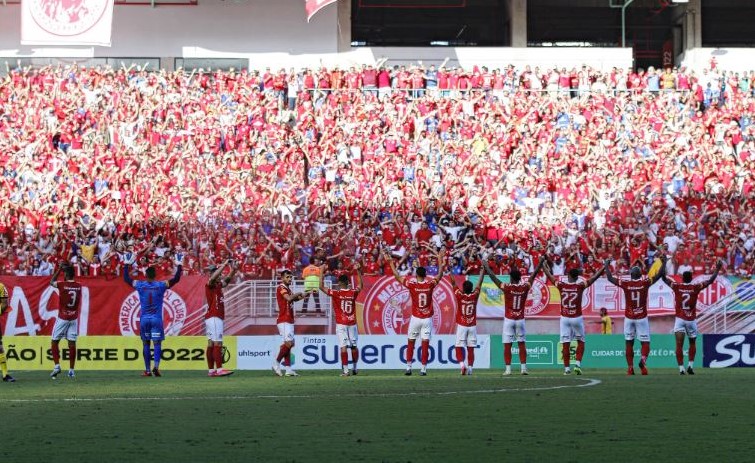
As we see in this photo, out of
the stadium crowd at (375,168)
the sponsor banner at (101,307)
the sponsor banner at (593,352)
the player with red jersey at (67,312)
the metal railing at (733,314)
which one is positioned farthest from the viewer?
the stadium crowd at (375,168)

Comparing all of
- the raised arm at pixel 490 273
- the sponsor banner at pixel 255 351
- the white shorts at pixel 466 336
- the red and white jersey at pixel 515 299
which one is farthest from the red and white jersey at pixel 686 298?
the sponsor banner at pixel 255 351

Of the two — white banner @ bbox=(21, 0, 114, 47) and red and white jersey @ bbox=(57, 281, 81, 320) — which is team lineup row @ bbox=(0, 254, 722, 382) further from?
white banner @ bbox=(21, 0, 114, 47)

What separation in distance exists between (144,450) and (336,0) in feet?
120

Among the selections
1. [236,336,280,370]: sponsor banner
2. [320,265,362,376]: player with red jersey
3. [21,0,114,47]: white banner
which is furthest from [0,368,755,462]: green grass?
[21,0,114,47]: white banner

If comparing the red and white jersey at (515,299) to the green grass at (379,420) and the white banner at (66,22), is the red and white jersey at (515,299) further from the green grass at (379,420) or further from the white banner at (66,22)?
the white banner at (66,22)

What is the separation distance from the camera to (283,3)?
4791 centimetres

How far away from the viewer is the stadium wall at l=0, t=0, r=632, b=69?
4709cm

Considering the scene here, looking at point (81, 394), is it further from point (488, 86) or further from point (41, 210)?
point (488, 86)

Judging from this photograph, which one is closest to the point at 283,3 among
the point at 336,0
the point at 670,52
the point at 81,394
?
the point at 336,0

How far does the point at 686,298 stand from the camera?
25.5 meters

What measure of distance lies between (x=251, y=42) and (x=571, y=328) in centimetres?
2555

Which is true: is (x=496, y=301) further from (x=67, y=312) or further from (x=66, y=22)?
(x=66, y=22)

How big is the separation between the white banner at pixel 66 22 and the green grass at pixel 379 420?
24329 millimetres

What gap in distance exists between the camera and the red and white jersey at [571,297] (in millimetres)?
25328
